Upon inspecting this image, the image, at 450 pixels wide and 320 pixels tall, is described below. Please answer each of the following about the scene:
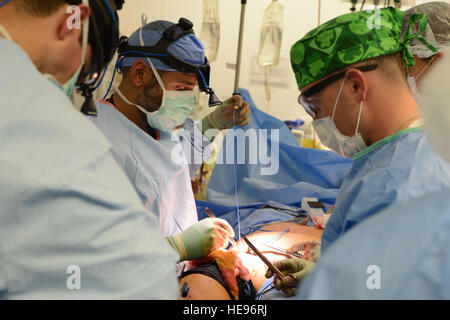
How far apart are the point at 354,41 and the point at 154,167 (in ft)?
3.29

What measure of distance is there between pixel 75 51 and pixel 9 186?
14.4 inches

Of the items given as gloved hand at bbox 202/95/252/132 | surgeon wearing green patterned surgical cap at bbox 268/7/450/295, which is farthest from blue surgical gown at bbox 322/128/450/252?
gloved hand at bbox 202/95/252/132

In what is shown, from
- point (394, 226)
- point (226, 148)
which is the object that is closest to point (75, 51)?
point (394, 226)

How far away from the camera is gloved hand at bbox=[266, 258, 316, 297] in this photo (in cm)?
141

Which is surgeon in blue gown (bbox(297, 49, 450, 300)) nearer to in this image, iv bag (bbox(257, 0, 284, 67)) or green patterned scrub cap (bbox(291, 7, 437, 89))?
green patterned scrub cap (bbox(291, 7, 437, 89))

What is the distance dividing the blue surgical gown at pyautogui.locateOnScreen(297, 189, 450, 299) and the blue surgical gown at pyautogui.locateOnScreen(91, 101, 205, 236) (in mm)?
1219

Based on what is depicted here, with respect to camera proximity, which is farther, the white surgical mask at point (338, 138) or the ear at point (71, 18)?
the white surgical mask at point (338, 138)

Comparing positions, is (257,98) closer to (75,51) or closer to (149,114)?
(149,114)

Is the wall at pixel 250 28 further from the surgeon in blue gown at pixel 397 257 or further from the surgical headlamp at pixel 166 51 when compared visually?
the surgeon in blue gown at pixel 397 257

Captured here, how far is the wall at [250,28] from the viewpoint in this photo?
103 inches

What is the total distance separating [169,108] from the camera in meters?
1.72

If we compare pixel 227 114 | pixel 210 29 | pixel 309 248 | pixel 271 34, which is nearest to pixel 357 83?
pixel 309 248

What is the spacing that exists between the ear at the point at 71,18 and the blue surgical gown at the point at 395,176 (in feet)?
2.79

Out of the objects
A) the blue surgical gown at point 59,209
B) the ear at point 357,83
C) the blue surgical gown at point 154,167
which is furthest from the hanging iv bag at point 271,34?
the blue surgical gown at point 59,209
